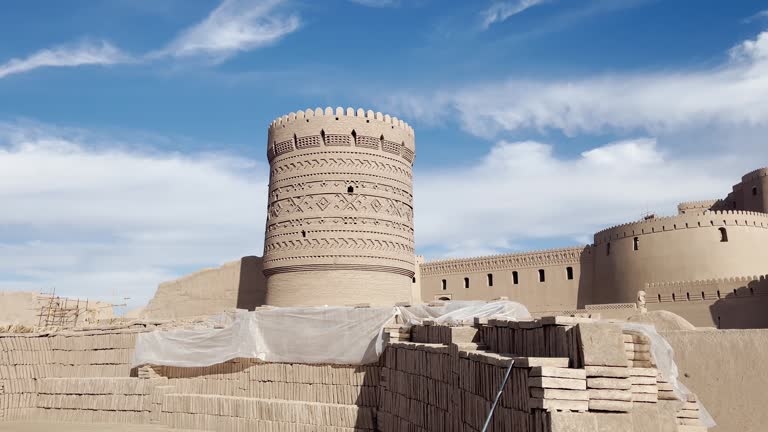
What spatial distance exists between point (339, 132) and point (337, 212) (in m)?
2.41

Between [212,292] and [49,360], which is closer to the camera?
[49,360]

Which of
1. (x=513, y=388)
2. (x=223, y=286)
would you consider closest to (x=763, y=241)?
(x=223, y=286)

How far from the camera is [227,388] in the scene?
42.4 ft

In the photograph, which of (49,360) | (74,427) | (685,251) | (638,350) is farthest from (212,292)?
(638,350)

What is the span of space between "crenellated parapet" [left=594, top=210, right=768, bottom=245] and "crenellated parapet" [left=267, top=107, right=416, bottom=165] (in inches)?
498

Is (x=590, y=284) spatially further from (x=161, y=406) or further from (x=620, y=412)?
(x=620, y=412)

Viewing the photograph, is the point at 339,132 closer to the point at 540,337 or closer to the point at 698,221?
the point at 540,337

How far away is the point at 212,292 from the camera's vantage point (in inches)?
867

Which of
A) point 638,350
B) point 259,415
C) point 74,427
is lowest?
point 74,427

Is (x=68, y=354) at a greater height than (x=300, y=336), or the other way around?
(x=300, y=336)

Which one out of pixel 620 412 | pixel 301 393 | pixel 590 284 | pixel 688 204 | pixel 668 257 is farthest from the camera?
pixel 688 204

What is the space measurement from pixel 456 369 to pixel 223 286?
16.6m

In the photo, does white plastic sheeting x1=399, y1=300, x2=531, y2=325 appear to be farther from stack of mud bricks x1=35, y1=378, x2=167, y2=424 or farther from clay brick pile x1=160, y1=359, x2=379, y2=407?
stack of mud bricks x1=35, y1=378, x2=167, y2=424

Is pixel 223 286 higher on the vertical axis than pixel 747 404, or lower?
higher
